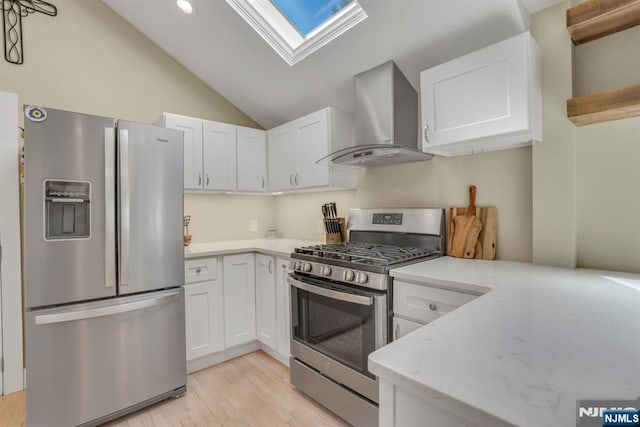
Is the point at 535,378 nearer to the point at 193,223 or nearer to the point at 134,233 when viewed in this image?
the point at 134,233

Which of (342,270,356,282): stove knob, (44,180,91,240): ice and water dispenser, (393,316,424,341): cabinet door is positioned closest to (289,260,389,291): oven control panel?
(342,270,356,282): stove knob

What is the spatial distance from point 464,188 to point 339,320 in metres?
1.17

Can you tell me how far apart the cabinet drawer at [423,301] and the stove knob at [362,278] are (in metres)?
0.15

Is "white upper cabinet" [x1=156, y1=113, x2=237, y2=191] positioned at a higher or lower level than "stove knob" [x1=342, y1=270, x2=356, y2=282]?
higher

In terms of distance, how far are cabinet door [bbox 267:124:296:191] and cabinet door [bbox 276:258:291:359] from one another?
799 millimetres

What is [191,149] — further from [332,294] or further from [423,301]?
[423,301]

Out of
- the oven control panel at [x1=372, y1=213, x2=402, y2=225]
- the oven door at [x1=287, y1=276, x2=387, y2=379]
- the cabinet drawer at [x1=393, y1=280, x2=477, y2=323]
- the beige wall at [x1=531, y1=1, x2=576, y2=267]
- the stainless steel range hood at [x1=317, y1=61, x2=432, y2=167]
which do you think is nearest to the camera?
the cabinet drawer at [x1=393, y1=280, x2=477, y2=323]

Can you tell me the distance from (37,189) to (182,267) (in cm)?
90

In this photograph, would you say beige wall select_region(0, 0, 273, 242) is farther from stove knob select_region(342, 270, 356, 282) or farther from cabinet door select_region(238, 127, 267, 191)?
stove knob select_region(342, 270, 356, 282)

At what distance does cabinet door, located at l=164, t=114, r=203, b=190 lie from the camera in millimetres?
2600

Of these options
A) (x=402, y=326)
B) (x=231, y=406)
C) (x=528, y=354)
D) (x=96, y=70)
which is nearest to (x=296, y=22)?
(x=96, y=70)

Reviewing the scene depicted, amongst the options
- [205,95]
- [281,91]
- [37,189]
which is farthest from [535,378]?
[205,95]

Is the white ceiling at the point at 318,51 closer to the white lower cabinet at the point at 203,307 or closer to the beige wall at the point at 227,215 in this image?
the beige wall at the point at 227,215

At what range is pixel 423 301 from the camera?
1491 millimetres
